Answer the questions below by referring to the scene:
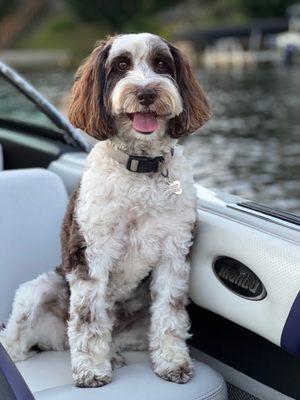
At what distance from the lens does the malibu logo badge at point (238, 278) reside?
258cm

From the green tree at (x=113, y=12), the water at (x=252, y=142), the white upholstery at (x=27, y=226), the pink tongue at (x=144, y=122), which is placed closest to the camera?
the pink tongue at (x=144, y=122)

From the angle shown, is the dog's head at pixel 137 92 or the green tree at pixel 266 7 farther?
the green tree at pixel 266 7

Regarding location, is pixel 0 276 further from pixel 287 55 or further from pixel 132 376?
pixel 287 55

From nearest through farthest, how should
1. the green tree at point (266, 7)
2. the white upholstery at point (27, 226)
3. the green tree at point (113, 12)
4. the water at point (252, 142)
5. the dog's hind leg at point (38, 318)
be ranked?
the dog's hind leg at point (38, 318)
the white upholstery at point (27, 226)
the water at point (252, 142)
the green tree at point (266, 7)
the green tree at point (113, 12)

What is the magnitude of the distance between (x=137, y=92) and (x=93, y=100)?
0.66 ft

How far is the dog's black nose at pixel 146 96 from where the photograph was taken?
244 centimetres

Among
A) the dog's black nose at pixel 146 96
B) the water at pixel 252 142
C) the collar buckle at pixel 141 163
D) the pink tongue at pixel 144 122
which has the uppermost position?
the dog's black nose at pixel 146 96


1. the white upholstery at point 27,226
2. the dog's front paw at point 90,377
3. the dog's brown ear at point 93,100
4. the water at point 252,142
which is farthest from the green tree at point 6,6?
the dog's front paw at point 90,377

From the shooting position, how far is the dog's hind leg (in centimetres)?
286

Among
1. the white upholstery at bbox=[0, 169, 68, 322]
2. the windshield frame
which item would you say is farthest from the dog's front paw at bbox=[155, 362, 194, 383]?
the windshield frame

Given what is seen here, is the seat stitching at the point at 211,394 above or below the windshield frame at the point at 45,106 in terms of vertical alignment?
below

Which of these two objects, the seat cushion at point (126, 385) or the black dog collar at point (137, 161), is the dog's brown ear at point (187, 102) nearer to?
the black dog collar at point (137, 161)

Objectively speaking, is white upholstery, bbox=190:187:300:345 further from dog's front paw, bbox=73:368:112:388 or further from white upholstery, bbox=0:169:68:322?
white upholstery, bbox=0:169:68:322

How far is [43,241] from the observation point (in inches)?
129
